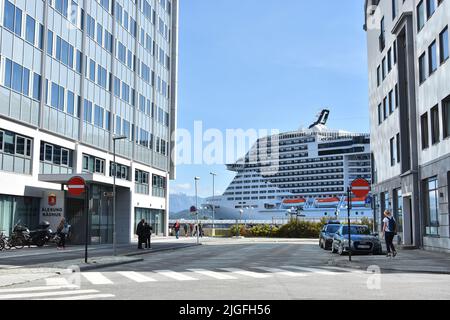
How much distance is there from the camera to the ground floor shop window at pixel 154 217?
171ft

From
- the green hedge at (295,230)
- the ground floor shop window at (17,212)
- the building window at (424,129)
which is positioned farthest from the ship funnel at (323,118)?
the ground floor shop window at (17,212)

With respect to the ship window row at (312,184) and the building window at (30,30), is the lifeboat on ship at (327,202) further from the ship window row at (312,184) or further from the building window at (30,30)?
Result: the building window at (30,30)

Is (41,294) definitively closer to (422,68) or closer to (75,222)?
(75,222)

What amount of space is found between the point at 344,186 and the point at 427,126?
54.1 m

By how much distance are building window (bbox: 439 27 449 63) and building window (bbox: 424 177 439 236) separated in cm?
586

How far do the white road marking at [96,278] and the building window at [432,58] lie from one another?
63.2ft

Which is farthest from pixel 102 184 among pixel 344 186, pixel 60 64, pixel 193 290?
pixel 344 186

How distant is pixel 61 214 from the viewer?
102 ft

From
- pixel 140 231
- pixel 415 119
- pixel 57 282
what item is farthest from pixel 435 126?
pixel 57 282

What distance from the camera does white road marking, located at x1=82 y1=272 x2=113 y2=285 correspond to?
13.4 meters

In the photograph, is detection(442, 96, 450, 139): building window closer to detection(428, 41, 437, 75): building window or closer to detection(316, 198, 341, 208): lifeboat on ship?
detection(428, 41, 437, 75): building window

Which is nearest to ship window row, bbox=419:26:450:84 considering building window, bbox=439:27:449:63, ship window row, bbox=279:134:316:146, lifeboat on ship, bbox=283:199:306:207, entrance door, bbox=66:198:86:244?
building window, bbox=439:27:449:63

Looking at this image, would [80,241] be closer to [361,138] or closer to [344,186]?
[344,186]

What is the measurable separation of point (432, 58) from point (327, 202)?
54239 millimetres
